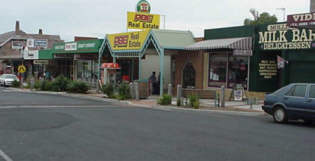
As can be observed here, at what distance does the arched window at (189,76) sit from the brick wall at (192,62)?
0.25m

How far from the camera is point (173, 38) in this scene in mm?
25562

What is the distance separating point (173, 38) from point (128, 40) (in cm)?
410

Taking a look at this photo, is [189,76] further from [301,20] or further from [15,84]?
[15,84]

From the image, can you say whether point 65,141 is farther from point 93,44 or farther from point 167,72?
point 93,44

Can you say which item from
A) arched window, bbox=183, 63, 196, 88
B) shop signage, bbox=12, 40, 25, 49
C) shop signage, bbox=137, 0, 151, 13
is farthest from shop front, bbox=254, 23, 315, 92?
shop signage, bbox=12, 40, 25, 49

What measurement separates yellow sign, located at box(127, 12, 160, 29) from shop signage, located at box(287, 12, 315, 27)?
1639cm

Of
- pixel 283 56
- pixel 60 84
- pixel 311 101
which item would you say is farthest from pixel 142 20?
pixel 311 101

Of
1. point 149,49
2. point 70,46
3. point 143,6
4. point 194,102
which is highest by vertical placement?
point 143,6

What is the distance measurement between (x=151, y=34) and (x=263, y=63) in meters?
7.37

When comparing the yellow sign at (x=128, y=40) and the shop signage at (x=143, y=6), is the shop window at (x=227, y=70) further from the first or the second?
the shop signage at (x=143, y=6)

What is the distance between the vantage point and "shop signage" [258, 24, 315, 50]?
1930 cm

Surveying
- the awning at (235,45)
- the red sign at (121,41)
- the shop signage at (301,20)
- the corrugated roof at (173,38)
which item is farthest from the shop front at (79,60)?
the shop signage at (301,20)

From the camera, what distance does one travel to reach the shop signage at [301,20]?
57.3 feet

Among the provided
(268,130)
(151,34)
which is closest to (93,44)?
(151,34)
